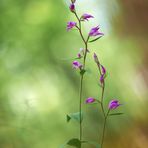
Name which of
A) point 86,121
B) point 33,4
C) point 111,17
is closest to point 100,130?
point 86,121

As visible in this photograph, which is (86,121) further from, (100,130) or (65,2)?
(65,2)

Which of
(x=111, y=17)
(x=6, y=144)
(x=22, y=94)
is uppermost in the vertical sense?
(x=111, y=17)

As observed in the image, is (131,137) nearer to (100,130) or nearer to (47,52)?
(100,130)

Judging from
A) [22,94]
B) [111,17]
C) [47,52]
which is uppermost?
[111,17]

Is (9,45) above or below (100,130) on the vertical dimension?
above

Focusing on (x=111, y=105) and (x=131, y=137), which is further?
(x=131, y=137)

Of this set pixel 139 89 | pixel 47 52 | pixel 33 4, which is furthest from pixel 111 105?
pixel 33 4
